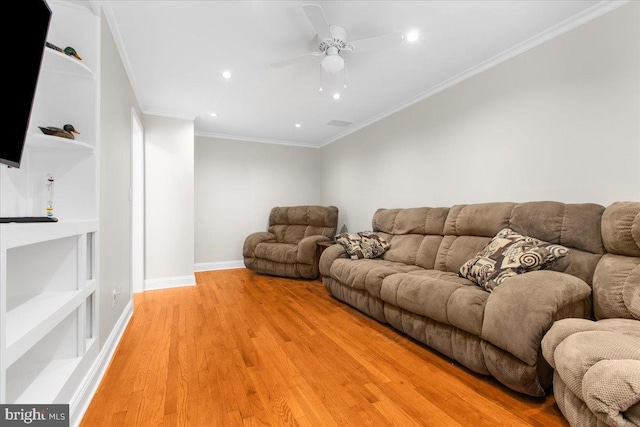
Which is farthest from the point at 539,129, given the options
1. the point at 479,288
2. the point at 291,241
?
the point at 291,241

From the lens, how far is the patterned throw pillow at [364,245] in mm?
3307

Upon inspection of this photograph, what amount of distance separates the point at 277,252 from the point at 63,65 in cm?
328

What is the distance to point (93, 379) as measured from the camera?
65.0 inches

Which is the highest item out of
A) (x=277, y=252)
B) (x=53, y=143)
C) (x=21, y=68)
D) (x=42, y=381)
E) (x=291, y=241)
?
(x=21, y=68)

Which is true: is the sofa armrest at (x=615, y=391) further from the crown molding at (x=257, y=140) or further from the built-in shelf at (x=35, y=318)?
the crown molding at (x=257, y=140)

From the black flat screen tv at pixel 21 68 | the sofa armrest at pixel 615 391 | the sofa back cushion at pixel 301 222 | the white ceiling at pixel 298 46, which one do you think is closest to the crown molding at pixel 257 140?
the white ceiling at pixel 298 46

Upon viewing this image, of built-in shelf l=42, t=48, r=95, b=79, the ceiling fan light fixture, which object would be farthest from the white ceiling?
built-in shelf l=42, t=48, r=95, b=79

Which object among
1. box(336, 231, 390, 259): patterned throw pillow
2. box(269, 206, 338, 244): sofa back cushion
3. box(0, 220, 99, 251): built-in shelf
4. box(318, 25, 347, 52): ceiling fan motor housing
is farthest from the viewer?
box(269, 206, 338, 244): sofa back cushion

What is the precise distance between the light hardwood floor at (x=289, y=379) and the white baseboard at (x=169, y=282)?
108 cm

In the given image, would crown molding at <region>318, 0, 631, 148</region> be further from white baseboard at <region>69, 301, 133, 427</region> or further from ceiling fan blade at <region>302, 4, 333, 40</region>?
white baseboard at <region>69, 301, 133, 427</region>

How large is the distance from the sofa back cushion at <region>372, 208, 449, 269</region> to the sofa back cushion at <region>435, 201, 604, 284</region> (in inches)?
4.5

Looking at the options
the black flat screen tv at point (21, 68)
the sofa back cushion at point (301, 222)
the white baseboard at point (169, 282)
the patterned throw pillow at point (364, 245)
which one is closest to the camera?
the black flat screen tv at point (21, 68)

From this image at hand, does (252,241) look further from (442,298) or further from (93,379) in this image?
(442,298)

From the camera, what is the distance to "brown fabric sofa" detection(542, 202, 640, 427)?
988 millimetres
